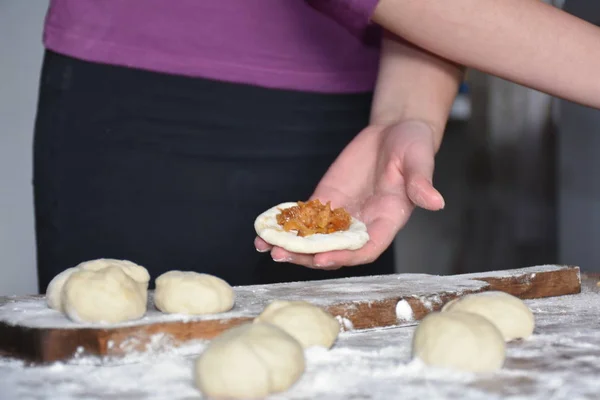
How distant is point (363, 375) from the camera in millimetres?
910

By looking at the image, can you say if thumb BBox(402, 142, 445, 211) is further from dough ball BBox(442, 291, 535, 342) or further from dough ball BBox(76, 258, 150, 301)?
dough ball BBox(76, 258, 150, 301)

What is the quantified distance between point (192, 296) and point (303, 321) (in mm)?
172

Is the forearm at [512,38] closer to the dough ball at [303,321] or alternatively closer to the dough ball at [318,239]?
the dough ball at [318,239]

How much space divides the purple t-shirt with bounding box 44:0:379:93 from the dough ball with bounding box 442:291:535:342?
0.71 meters

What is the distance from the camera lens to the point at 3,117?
3.39m

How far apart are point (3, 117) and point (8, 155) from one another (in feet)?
0.54

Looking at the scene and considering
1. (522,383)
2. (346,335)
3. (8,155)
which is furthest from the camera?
(8,155)

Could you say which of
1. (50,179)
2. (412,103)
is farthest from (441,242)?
(50,179)

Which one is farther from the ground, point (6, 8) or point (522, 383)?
point (6, 8)

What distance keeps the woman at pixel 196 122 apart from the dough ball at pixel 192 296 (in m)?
0.53

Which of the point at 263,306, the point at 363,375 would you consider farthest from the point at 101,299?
the point at 363,375

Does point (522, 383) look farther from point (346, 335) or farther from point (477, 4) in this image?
point (477, 4)

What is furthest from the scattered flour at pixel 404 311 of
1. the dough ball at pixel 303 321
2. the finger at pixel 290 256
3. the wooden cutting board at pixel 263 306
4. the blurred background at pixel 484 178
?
the blurred background at pixel 484 178

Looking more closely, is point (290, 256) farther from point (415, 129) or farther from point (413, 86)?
point (413, 86)
